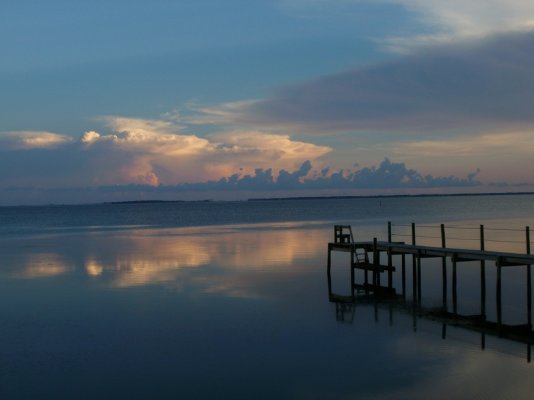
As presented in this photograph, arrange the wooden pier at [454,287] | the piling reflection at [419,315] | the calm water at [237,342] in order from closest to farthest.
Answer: the calm water at [237,342], the piling reflection at [419,315], the wooden pier at [454,287]

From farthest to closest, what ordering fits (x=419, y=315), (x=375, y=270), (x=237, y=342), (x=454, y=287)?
(x=375, y=270)
(x=454, y=287)
(x=419, y=315)
(x=237, y=342)

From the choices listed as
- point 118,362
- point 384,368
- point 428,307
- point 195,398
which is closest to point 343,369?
point 384,368

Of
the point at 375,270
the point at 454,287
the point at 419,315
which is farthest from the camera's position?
the point at 375,270

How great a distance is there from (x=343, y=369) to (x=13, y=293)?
18991 mm

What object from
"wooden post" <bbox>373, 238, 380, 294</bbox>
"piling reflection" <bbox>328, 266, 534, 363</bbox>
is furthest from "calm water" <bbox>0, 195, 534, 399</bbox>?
"wooden post" <bbox>373, 238, 380, 294</bbox>

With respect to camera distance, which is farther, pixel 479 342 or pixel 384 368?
pixel 479 342

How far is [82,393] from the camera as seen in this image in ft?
49.2

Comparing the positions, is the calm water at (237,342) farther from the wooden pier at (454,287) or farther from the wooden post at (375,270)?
the wooden post at (375,270)

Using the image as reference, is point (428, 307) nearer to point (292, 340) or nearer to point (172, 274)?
point (292, 340)

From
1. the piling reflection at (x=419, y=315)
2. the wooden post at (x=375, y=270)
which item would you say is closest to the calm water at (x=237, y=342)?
the piling reflection at (x=419, y=315)

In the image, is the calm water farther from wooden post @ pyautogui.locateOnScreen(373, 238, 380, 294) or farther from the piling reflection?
wooden post @ pyautogui.locateOnScreen(373, 238, 380, 294)

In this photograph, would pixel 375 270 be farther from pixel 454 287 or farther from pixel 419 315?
pixel 419 315

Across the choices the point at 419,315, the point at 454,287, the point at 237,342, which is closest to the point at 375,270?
the point at 454,287

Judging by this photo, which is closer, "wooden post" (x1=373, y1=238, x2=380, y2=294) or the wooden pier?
the wooden pier
